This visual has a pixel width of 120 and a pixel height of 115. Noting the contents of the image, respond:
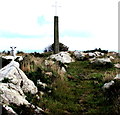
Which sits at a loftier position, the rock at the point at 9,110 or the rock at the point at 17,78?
the rock at the point at 17,78

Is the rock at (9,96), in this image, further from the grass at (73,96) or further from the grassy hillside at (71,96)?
the grass at (73,96)

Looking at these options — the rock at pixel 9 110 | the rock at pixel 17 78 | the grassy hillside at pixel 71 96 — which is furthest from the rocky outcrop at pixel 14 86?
the rock at pixel 9 110

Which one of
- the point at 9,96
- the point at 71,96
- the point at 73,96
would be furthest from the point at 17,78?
the point at 73,96

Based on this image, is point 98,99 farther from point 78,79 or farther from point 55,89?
point 78,79

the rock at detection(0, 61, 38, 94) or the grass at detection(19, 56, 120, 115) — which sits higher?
the rock at detection(0, 61, 38, 94)

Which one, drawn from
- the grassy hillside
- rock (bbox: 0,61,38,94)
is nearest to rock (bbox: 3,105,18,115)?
the grassy hillside

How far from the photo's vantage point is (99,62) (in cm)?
2280

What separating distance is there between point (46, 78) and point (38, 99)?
299cm

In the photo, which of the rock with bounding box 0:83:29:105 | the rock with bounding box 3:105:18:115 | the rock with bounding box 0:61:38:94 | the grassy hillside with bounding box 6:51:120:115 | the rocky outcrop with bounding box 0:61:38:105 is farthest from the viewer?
the rock with bounding box 0:61:38:94

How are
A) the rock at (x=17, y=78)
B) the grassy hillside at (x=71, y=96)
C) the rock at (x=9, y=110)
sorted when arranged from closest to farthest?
the rock at (x=9, y=110) < the grassy hillside at (x=71, y=96) < the rock at (x=17, y=78)

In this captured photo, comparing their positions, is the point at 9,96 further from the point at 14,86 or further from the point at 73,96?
the point at 73,96

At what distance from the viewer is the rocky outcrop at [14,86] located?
9.91 meters

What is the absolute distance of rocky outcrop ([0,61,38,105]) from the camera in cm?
991

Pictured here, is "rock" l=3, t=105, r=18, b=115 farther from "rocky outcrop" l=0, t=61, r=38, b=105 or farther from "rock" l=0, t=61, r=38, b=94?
"rock" l=0, t=61, r=38, b=94
